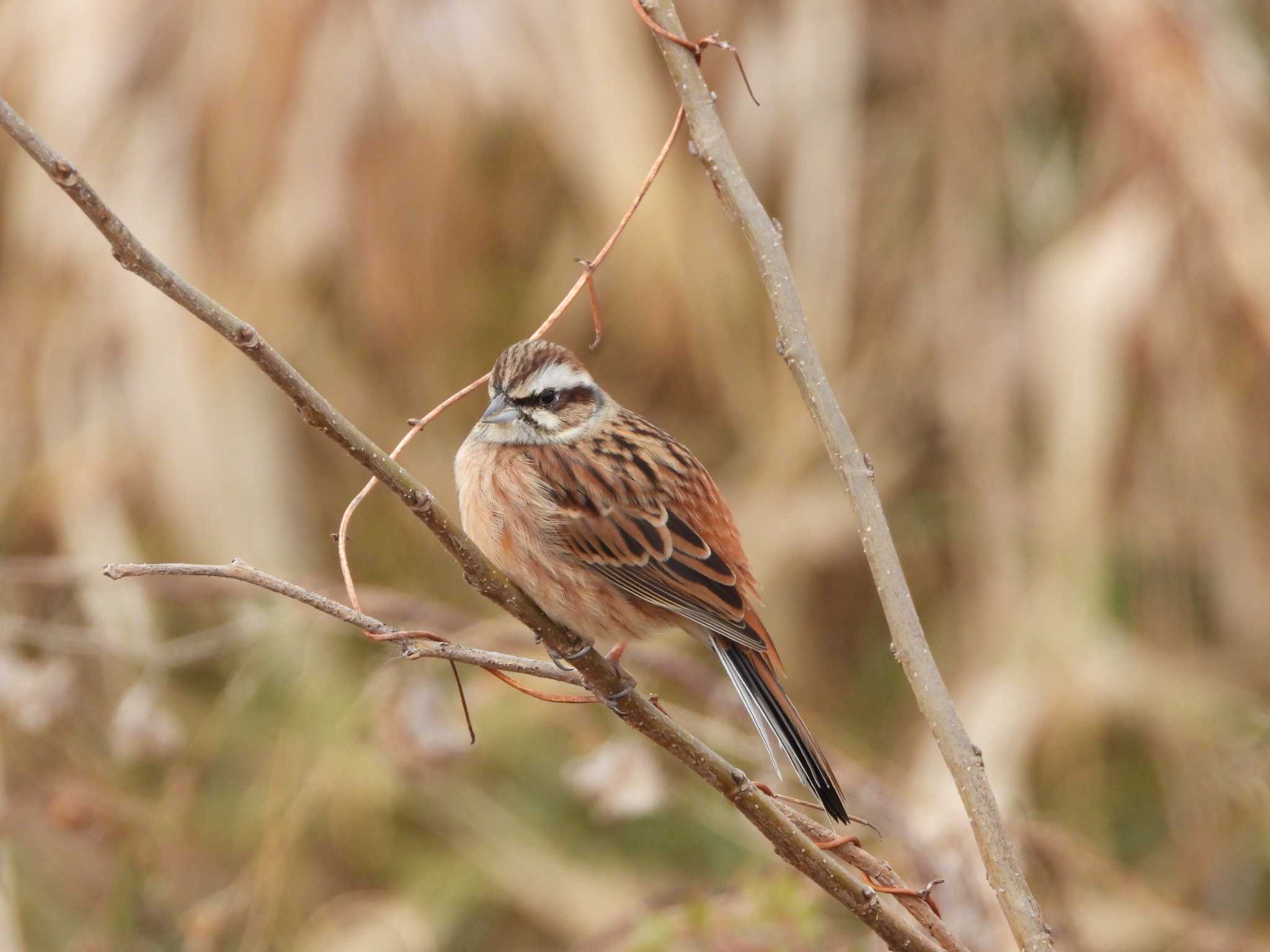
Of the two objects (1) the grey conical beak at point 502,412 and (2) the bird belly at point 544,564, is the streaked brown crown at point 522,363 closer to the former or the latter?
(1) the grey conical beak at point 502,412

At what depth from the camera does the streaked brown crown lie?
2.63m

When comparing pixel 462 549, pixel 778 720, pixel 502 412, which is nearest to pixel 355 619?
pixel 462 549

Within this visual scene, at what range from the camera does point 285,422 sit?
15.2 ft

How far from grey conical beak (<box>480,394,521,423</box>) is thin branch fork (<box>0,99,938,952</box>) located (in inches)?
39.8

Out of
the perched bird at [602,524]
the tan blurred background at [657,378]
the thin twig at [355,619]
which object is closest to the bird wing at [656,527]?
the perched bird at [602,524]

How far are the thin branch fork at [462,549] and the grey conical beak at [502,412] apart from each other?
101cm

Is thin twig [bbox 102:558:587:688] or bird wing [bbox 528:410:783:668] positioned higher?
bird wing [bbox 528:410:783:668]

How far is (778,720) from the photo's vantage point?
2316mm

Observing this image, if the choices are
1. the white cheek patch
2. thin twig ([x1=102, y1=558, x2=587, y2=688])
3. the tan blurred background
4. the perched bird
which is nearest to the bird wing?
the perched bird

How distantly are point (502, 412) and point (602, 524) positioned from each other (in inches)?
11.8

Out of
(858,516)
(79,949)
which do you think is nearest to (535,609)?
(858,516)

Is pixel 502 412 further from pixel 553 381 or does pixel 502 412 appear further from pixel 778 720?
pixel 778 720

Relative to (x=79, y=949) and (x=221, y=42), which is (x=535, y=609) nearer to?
(x=79, y=949)

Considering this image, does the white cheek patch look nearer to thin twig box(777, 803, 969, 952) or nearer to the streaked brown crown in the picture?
the streaked brown crown
